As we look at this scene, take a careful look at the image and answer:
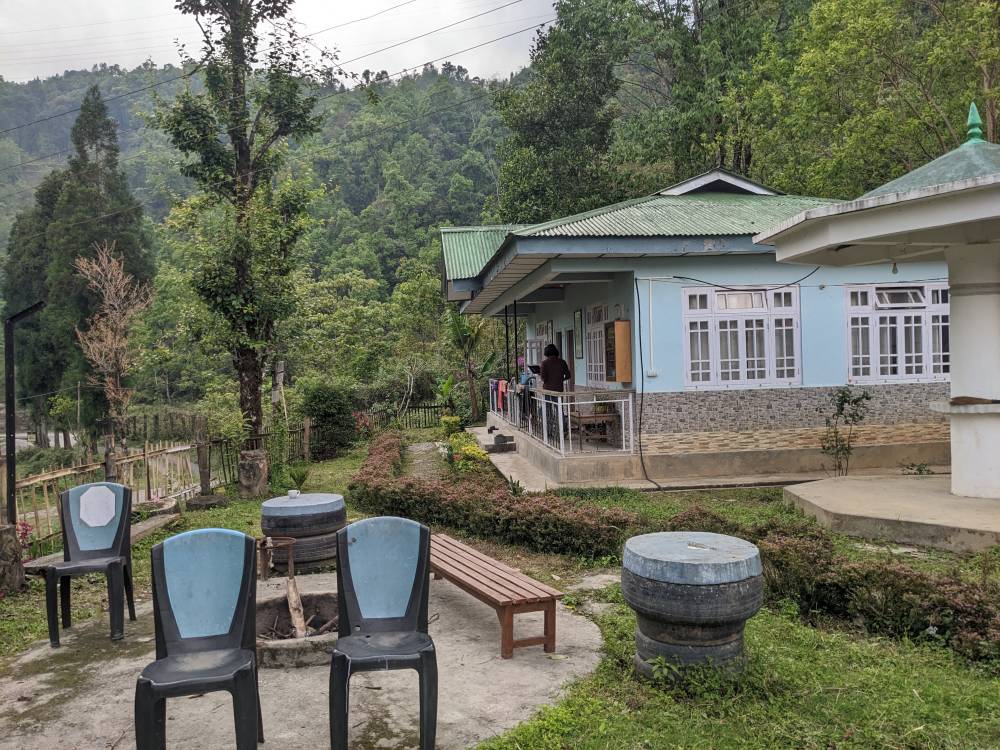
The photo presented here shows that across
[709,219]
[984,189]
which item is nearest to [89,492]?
[984,189]

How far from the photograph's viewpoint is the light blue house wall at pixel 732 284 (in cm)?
1242

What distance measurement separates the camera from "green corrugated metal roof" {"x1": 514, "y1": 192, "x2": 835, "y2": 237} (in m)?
12.0

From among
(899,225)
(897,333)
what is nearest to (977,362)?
(899,225)

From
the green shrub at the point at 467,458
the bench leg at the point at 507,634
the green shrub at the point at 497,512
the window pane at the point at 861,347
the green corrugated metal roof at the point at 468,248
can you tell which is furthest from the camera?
the green corrugated metal roof at the point at 468,248

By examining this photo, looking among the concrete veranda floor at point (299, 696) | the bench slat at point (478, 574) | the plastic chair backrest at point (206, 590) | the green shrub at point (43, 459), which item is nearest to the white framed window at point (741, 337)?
the bench slat at point (478, 574)

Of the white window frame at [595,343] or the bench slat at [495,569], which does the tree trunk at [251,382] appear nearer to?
the white window frame at [595,343]

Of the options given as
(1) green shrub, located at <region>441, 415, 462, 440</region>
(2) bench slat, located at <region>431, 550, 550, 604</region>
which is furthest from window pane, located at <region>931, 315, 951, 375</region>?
(1) green shrub, located at <region>441, 415, 462, 440</region>

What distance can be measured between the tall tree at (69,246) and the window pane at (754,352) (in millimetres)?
24013

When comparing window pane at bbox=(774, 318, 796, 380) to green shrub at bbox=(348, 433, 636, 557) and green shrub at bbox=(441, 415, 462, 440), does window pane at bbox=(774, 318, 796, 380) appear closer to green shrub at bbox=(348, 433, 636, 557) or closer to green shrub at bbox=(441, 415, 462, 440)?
green shrub at bbox=(348, 433, 636, 557)

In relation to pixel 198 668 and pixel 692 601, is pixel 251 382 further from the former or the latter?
pixel 692 601

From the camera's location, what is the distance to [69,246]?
30281mm

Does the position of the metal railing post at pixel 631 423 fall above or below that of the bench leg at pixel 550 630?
above

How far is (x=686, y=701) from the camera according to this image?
4.41 m

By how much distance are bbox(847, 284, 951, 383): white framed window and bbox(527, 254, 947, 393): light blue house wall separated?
156mm
